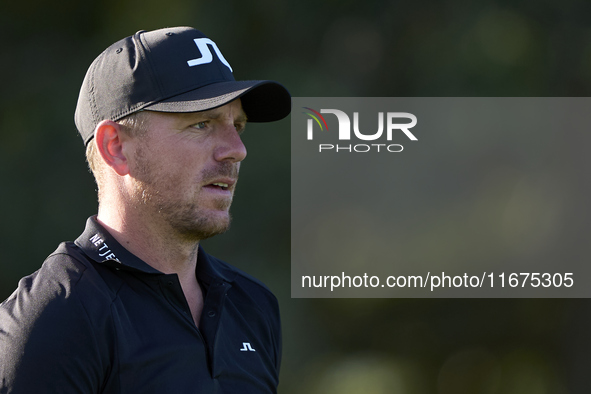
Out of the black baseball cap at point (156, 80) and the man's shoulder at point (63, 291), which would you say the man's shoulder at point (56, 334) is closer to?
the man's shoulder at point (63, 291)

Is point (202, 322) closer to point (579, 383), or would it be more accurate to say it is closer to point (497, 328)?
point (497, 328)

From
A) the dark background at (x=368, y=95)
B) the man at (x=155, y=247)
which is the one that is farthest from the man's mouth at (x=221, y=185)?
the dark background at (x=368, y=95)

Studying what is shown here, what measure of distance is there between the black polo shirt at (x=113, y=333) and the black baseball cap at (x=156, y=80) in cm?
24

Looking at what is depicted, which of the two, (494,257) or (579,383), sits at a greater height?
(494,257)

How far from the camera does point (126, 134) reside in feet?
4.24

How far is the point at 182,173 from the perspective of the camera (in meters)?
1.29

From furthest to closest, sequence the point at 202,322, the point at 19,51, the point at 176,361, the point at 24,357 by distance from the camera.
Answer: the point at 19,51 < the point at 202,322 < the point at 176,361 < the point at 24,357

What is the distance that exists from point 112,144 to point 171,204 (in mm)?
173

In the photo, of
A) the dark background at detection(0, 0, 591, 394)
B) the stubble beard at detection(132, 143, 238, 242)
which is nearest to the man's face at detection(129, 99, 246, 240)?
the stubble beard at detection(132, 143, 238, 242)

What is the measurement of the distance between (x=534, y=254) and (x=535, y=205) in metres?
0.25

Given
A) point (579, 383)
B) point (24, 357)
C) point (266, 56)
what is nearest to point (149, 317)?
point (24, 357)

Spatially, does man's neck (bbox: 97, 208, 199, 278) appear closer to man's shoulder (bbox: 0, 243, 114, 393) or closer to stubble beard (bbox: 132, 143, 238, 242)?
stubble beard (bbox: 132, 143, 238, 242)

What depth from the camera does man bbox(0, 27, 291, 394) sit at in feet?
3.60

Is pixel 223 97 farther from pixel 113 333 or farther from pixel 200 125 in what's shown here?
pixel 113 333
